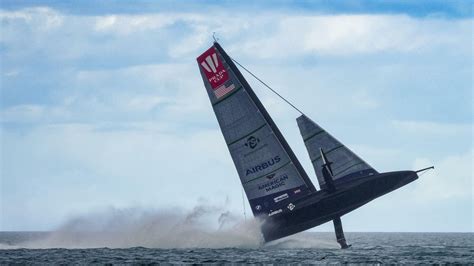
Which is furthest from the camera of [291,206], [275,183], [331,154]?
[331,154]

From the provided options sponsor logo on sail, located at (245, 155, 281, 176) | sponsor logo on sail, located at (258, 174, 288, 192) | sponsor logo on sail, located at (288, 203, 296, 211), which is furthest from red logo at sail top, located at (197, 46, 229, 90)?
sponsor logo on sail, located at (288, 203, 296, 211)

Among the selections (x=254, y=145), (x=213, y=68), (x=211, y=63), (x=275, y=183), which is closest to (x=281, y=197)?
(x=275, y=183)

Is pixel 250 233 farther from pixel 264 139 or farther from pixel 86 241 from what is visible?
pixel 86 241

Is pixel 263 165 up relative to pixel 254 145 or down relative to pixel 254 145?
down

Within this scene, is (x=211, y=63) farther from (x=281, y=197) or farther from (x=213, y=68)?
(x=281, y=197)

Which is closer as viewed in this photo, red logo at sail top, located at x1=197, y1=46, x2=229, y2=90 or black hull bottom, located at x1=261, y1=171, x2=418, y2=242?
black hull bottom, located at x1=261, y1=171, x2=418, y2=242

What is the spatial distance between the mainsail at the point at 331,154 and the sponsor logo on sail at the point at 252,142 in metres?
3.32

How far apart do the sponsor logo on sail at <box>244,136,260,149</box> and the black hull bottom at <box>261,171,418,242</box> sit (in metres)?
3.90

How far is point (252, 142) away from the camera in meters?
40.6

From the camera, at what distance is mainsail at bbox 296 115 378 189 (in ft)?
133

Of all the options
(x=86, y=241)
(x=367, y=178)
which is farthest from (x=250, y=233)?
(x=86, y=241)

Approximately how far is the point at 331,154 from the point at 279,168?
3325 millimetres

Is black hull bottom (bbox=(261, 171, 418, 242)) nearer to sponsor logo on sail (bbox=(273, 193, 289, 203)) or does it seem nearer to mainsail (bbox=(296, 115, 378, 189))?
sponsor logo on sail (bbox=(273, 193, 289, 203))

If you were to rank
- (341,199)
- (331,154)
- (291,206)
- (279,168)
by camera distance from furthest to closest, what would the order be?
1. (331,154)
2. (279,168)
3. (291,206)
4. (341,199)
